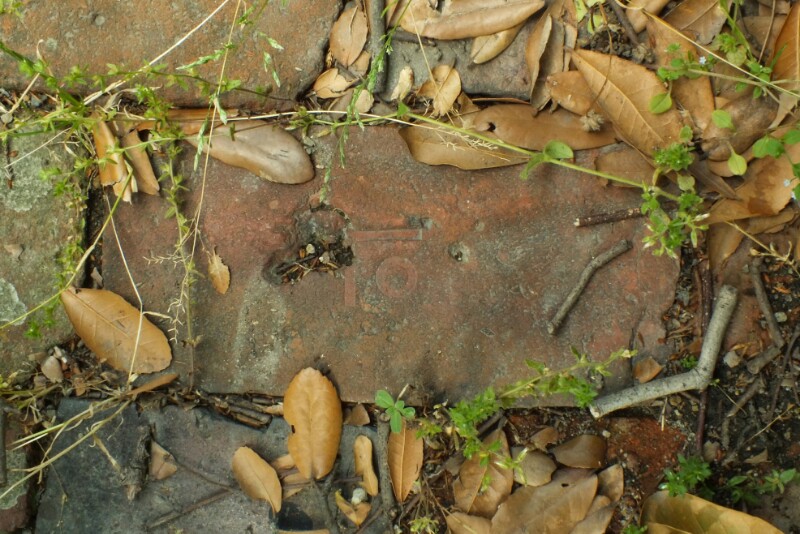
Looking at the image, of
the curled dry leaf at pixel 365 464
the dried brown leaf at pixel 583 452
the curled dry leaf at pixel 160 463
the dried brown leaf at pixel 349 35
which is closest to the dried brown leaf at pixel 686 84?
the dried brown leaf at pixel 349 35

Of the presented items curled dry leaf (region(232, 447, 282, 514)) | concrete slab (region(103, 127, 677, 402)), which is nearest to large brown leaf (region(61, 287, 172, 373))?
concrete slab (region(103, 127, 677, 402))

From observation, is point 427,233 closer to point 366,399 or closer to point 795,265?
point 366,399

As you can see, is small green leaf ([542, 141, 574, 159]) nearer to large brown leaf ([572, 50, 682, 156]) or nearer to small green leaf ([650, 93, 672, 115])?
large brown leaf ([572, 50, 682, 156])

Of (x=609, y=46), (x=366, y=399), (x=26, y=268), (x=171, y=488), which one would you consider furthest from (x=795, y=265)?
(x=26, y=268)

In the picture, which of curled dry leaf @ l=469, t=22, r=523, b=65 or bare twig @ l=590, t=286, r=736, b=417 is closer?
bare twig @ l=590, t=286, r=736, b=417

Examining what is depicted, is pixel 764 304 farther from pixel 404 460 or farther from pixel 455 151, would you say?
pixel 404 460

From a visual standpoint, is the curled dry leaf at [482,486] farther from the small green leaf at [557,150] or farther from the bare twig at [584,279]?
the small green leaf at [557,150]
